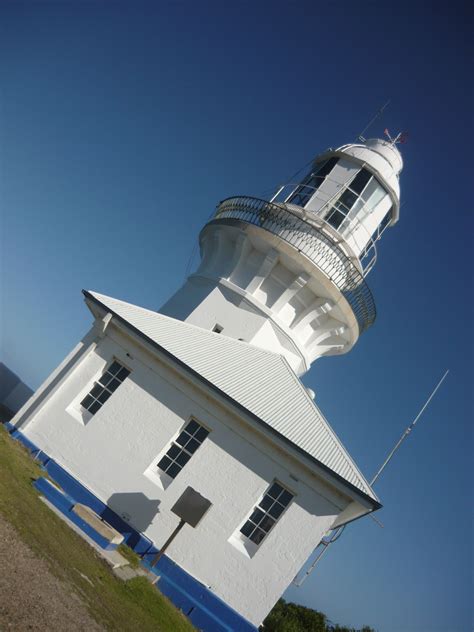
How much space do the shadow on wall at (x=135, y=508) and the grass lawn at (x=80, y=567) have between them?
1.76m

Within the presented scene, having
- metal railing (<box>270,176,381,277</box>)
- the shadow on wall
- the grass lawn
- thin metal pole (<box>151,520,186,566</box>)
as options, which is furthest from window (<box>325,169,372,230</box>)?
the grass lawn

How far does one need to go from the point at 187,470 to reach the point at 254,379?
3117 mm

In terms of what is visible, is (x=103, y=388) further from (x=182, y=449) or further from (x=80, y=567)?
(x=80, y=567)

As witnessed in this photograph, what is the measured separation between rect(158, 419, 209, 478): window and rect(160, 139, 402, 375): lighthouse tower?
161 inches

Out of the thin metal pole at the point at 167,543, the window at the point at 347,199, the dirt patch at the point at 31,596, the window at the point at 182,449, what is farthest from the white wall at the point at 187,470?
the window at the point at 347,199

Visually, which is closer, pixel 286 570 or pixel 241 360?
pixel 286 570

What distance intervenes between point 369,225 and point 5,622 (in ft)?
52.5

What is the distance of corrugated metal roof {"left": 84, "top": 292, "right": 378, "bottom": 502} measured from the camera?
11547 millimetres

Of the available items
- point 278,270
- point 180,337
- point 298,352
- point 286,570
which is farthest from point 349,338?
point 286,570

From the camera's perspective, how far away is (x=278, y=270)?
15.9 m

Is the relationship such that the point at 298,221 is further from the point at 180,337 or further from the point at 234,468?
the point at 234,468

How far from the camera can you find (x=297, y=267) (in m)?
15.5

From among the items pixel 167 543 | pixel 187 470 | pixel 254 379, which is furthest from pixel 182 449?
pixel 254 379

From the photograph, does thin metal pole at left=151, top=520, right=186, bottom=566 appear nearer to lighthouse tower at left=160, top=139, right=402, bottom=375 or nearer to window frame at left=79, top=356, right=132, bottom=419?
window frame at left=79, top=356, right=132, bottom=419
